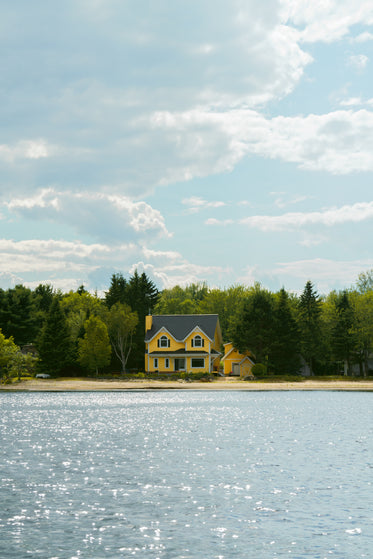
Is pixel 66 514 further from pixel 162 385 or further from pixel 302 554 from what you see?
pixel 162 385

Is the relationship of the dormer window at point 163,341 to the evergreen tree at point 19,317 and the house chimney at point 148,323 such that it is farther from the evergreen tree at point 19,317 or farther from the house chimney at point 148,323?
the evergreen tree at point 19,317

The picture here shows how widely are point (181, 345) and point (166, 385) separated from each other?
14917 mm

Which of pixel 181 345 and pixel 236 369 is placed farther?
pixel 181 345

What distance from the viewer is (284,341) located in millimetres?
80312

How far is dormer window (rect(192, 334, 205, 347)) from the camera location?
8762 cm

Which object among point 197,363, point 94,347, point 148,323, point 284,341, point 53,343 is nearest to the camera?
point 53,343

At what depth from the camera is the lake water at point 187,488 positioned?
13.8m

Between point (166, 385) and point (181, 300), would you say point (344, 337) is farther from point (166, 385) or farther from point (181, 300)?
point (181, 300)

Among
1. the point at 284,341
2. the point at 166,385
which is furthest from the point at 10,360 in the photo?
the point at 284,341

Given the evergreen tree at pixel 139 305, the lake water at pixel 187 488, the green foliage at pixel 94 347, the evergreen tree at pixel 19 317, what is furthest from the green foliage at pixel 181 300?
the lake water at pixel 187 488

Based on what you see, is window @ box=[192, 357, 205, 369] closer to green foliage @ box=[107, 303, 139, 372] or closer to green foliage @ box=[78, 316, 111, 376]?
green foliage @ box=[107, 303, 139, 372]

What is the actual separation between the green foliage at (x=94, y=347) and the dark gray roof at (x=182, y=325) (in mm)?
8812

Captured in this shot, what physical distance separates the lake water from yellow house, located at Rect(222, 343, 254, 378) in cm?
4482

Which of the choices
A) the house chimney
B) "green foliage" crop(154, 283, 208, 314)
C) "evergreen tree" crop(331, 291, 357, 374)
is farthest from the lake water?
"green foliage" crop(154, 283, 208, 314)
